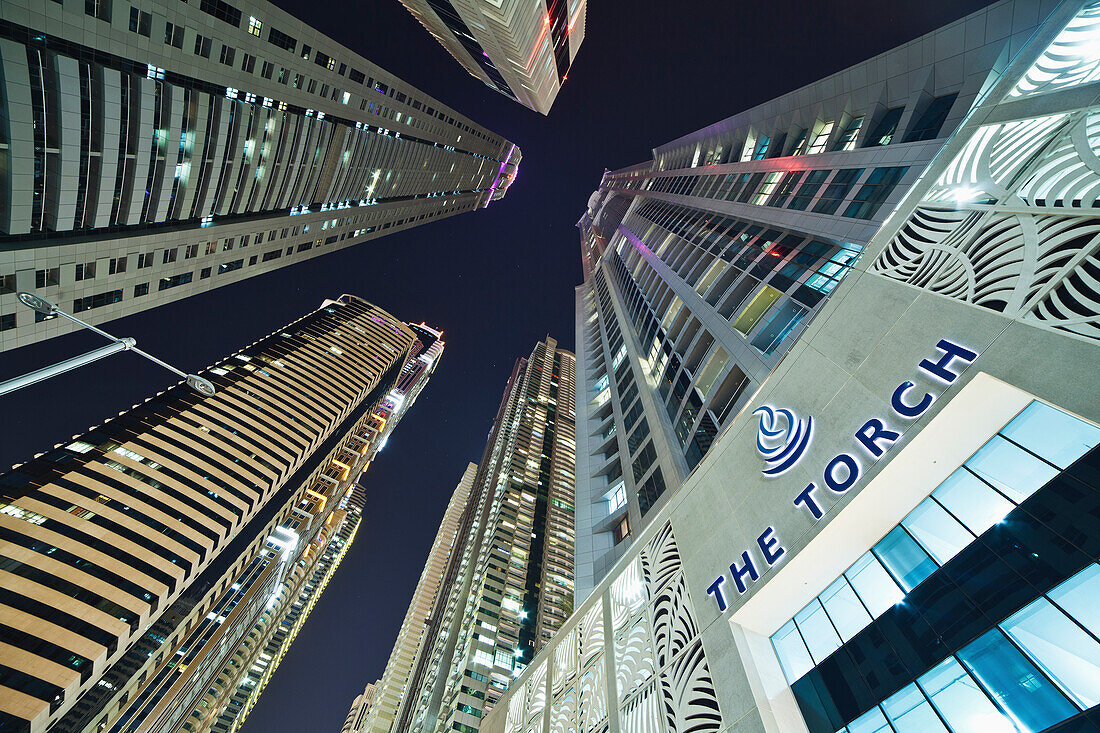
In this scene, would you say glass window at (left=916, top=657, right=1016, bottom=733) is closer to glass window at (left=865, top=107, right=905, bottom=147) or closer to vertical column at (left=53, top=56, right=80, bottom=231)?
glass window at (left=865, top=107, right=905, bottom=147)

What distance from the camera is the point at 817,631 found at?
1303 cm

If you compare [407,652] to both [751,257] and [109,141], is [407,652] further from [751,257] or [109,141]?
[751,257]

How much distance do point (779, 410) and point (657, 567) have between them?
8.28 meters

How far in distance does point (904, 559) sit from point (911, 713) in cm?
349

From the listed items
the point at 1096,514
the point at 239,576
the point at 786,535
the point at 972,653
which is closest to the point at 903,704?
the point at 972,653

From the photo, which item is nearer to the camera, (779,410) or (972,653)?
(972,653)

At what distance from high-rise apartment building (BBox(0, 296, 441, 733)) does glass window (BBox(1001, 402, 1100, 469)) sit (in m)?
87.9

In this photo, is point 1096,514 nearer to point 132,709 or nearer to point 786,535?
point 786,535

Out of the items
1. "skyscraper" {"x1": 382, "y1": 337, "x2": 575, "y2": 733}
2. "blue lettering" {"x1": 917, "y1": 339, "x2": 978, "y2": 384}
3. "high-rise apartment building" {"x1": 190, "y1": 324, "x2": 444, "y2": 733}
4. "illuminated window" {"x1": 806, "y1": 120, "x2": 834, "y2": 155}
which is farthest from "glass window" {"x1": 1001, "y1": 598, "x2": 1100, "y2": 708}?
"high-rise apartment building" {"x1": 190, "y1": 324, "x2": 444, "y2": 733}

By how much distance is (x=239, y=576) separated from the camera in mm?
110188

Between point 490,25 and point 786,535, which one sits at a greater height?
point 490,25

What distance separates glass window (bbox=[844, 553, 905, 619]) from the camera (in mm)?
11523

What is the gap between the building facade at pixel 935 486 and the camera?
864 cm

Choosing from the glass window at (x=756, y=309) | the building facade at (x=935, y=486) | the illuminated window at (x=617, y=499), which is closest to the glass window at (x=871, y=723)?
the building facade at (x=935, y=486)
